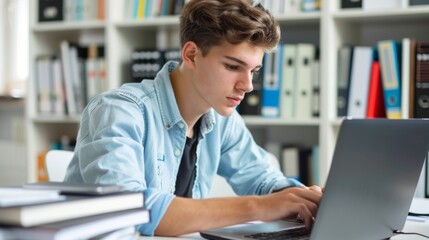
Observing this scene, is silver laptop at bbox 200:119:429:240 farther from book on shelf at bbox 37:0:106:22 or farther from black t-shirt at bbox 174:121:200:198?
book on shelf at bbox 37:0:106:22

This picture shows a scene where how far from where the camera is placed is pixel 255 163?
1799 millimetres

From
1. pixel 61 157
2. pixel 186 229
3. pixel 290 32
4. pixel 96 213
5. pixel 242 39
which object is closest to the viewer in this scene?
pixel 96 213

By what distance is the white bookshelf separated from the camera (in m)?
2.64

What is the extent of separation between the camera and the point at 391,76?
8.39 ft

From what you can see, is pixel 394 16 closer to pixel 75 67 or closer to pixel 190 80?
pixel 190 80

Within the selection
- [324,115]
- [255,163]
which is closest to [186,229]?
[255,163]

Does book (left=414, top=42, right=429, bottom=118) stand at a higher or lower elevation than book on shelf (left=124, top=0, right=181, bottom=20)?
lower

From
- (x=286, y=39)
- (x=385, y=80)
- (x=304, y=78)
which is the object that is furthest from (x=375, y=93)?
(x=286, y=39)

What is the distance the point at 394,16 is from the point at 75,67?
1484 millimetres

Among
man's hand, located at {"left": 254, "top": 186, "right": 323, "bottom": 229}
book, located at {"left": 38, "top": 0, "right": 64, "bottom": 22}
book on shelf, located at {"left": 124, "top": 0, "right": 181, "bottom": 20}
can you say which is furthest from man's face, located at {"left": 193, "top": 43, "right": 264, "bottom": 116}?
book, located at {"left": 38, "top": 0, "right": 64, "bottom": 22}

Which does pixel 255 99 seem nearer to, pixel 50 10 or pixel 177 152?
pixel 50 10

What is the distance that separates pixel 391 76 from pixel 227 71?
49.5 inches

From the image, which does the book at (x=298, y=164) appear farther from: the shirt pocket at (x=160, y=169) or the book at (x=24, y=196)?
the book at (x=24, y=196)

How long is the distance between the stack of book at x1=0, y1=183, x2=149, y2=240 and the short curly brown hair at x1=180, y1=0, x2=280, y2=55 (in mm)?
593
